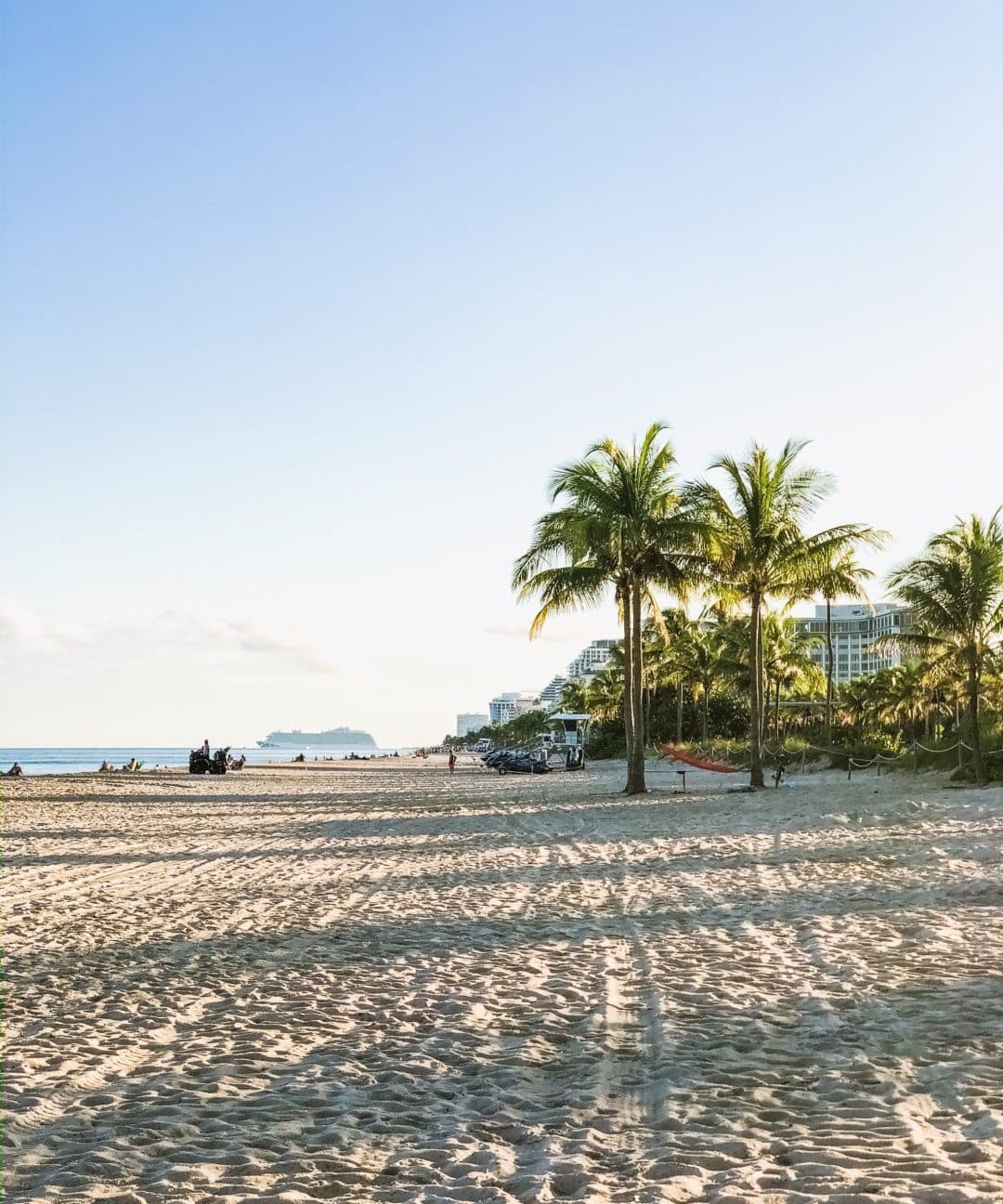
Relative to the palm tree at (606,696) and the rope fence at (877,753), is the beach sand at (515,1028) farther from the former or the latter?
the palm tree at (606,696)

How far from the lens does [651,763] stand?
45.0 meters

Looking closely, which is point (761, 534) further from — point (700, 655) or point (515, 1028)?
point (700, 655)

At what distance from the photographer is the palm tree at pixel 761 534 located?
23703 millimetres

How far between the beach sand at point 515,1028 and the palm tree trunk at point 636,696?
11.5 metres

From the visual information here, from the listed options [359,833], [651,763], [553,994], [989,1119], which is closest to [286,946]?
[553,994]

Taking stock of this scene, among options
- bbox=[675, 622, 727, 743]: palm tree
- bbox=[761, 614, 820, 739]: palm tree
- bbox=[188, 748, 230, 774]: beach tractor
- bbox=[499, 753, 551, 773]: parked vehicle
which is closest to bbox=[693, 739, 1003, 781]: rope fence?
bbox=[761, 614, 820, 739]: palm tree

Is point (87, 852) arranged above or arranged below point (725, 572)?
below

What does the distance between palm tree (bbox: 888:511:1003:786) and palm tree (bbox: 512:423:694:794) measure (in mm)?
4642

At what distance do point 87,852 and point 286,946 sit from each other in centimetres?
A: 754

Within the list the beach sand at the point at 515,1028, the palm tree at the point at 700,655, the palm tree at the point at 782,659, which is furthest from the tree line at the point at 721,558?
the palm tree at the point at 700,655

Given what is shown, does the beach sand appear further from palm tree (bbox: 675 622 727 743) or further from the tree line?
palm tree (bbox: 675 622 727 743)

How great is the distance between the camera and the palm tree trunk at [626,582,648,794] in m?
24.1

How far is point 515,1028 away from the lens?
5.46 meters

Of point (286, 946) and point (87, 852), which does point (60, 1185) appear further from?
point (87, 852)
